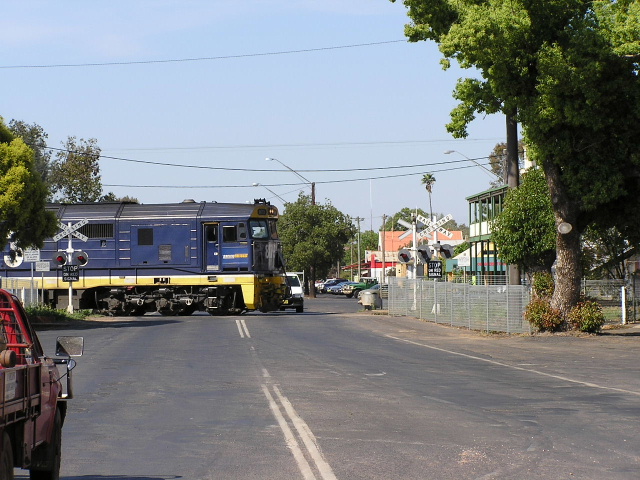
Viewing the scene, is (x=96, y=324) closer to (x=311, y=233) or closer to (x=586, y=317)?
(x=586, y=317)

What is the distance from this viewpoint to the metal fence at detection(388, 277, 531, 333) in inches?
1218

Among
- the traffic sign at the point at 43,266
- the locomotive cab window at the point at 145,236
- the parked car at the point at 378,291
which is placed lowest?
the parked car at the point at 378,291

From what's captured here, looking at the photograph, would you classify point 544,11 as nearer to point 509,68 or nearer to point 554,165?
point 509,68

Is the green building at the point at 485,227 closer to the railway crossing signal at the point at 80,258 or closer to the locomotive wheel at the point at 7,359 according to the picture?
the railway crossing signal at the point at 80,258

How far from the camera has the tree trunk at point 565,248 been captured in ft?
96.1

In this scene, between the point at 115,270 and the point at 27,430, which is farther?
the point at 115,270

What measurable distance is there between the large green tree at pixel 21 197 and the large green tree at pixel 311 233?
58.7m

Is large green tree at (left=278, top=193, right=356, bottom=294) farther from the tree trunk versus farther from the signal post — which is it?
the tree trunk

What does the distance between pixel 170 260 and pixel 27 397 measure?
1514 inches

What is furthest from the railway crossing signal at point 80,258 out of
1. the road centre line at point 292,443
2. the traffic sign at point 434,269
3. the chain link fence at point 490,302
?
the road centre line at point 292,443

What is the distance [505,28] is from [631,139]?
16.7 ft

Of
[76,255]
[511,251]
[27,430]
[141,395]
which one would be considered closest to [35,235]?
[76,255]

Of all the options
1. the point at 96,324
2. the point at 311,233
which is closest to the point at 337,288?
the point at 311,233

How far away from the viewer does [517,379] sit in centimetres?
1806
